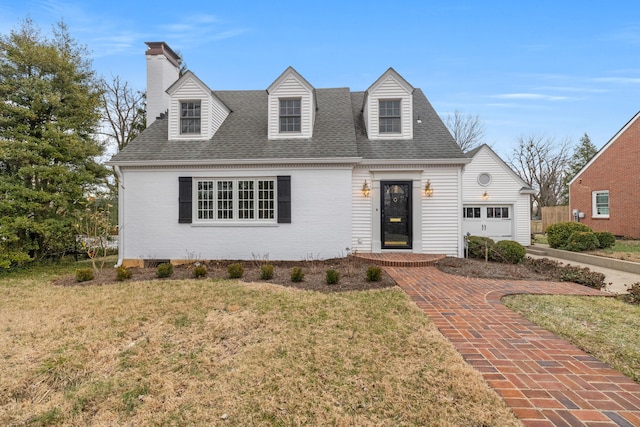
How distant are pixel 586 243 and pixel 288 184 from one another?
40.5 feet

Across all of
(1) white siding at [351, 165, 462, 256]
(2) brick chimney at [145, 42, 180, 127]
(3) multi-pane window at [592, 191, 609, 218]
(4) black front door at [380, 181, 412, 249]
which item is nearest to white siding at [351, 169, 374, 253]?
(1) white siding at [351, 165, 462, 256]

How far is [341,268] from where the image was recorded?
7.80m

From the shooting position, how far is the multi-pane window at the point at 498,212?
14.4m

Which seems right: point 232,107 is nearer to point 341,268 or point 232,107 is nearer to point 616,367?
point 341,268

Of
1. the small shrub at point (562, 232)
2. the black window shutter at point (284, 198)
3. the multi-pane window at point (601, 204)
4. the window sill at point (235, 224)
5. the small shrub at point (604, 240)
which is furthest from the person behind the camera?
the multi-pane window at point (601, 204)

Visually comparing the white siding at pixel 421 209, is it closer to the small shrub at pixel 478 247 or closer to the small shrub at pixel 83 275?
the small shrub at pixel 478 247

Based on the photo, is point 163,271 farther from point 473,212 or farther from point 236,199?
point 473,212

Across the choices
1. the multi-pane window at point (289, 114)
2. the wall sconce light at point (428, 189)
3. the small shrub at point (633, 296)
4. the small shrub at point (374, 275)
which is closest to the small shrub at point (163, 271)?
the small shrub at point (374, 275)

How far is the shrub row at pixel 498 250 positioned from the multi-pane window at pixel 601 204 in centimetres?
1106

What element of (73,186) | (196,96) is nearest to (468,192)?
(196,96)

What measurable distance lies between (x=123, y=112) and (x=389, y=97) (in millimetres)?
18352

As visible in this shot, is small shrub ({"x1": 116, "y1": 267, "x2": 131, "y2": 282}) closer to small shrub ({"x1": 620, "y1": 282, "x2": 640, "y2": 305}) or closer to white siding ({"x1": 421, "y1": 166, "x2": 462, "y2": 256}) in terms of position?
white siding ({"x1": 421, "y1": 166, "x2": 462, "y2": 256})

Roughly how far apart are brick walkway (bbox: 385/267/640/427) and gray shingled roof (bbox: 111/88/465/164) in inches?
214

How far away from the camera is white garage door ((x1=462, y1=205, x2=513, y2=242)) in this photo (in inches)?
564
